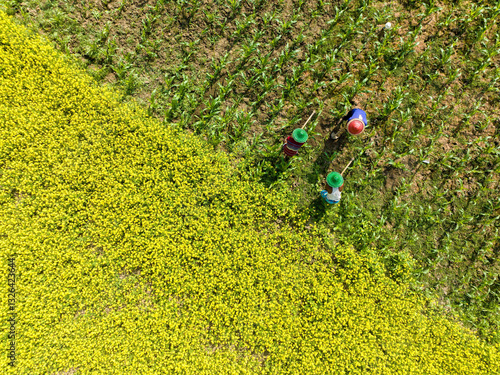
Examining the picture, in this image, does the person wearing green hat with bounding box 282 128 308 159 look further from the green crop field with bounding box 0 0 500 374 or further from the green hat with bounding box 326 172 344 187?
the green hat with bounding box 326 172 344 187

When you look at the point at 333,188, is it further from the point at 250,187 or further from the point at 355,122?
the point at 250,187

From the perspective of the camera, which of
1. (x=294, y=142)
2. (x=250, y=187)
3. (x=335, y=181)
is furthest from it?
(x=250, y=187)

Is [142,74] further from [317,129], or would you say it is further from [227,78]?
[317,129]

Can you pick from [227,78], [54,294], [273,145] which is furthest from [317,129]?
[54,294]

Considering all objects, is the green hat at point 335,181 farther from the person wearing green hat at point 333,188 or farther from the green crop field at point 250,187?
the green crop field at point 250,187

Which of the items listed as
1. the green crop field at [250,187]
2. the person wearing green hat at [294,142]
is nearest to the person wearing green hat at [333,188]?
the green crop field at [250,187]

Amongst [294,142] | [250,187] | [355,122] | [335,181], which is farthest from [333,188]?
[250,187]
